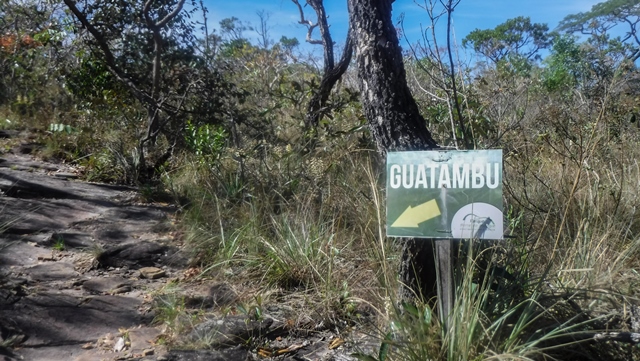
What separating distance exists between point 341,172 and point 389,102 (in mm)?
2471

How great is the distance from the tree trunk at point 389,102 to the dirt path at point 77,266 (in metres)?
1.62

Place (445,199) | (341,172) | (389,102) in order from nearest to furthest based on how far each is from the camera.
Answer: (445,199) → (389,102) → (341,172)

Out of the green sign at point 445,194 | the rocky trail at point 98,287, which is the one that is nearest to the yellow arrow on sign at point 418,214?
the green sign at point 445,194

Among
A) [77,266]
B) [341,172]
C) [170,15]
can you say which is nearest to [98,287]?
[77,266]

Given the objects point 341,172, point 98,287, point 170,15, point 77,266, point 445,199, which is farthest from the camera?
point 170,15

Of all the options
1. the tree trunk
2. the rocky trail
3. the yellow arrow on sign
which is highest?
the tree trunk

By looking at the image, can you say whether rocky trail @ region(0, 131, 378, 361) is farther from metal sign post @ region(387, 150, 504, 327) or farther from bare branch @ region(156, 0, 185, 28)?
bare branch @ region(156, 0, 185, 28)

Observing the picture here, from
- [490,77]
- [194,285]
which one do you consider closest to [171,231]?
[194,285]

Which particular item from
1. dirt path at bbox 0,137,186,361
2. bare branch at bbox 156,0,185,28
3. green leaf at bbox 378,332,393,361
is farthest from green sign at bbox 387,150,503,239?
bare branch at bbox 156,0,185,28

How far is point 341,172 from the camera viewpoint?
6.46 meters

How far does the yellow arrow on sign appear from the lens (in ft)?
11.8

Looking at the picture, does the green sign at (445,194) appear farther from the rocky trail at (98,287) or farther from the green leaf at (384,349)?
the rocky trail at (98,287)

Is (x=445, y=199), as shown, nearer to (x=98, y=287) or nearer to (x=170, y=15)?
(x=98, y=287)

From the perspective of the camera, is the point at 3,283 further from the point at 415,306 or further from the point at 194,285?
the point at 415,306
